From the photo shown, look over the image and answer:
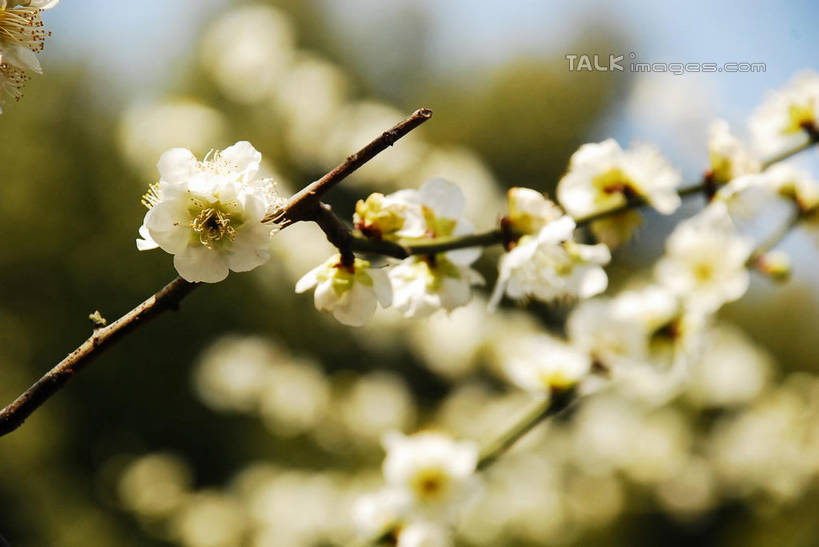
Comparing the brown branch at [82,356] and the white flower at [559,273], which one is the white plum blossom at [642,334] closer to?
the white flower at [559,273]

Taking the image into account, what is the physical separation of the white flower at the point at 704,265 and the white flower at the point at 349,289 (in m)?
0.57

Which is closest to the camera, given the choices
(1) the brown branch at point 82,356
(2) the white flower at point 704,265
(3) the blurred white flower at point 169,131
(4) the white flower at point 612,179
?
(1) the brown branch at point 82,356

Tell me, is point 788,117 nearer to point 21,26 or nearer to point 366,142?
point 21,26

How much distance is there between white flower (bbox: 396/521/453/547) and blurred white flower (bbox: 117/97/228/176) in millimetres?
2238

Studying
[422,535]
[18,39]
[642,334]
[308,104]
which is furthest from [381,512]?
[308,104]

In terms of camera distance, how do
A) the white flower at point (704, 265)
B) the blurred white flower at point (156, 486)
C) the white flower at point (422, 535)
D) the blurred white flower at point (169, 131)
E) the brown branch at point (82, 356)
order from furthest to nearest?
the blurred white flower at point (156, 486) → the blurred white flower at point (169, 131) → the white flower at point (704, 265) → the white flower at point (422, 535) → the brown branch at point (82, 356)

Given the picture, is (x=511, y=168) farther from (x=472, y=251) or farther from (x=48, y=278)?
(x=472, y=251)

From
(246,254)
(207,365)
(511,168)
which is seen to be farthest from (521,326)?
(511,168)

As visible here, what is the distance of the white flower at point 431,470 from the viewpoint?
0.91m

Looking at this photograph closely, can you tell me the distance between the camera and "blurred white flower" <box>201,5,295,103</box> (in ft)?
9.43

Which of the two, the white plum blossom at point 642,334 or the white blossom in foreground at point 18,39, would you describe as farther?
the white plum blossom at point 642,334

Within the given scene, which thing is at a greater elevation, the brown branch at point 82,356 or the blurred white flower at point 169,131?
the blurred white flower at point 169,131

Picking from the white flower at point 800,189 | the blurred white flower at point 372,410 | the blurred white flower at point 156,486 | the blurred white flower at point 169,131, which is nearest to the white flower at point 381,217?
the white flower at point 800,189

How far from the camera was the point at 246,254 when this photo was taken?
1.62 feet
